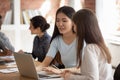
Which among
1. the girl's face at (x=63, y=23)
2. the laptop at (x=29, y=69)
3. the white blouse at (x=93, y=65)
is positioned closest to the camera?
the white blouse at (x=93, y=65)

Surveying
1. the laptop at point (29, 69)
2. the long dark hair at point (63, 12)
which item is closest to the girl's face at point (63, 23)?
the long dark hair at point (63, 12)

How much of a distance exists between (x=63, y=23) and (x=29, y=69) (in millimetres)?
751

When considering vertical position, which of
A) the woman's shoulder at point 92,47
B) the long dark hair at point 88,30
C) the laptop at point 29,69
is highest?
the long dark hair at point 88,30

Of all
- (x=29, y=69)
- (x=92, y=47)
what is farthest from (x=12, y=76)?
(x=92, y=47)

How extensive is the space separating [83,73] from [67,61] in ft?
3.02

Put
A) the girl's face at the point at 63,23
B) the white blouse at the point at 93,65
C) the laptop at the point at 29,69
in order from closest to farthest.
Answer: the white blouse at the point at 93,65 < the laptop at the point at 29,69 < the girl's face at the point at 63,23

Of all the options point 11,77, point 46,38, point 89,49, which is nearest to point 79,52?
point 89,49

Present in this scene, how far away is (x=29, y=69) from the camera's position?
216 centimetres

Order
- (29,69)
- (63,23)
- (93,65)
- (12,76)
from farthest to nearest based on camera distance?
(63,23)
(12,76)
(29,69)
(93,65)

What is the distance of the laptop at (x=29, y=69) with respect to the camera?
2.11m

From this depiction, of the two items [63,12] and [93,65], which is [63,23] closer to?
[63,12]

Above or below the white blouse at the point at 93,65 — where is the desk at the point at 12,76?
below

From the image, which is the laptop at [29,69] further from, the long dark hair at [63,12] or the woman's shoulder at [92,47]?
the long dark hair at [63,12]

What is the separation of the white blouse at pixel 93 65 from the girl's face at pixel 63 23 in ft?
2.72
